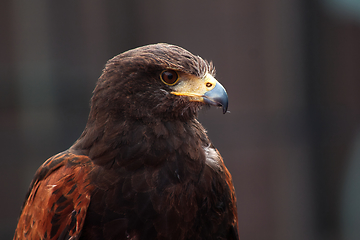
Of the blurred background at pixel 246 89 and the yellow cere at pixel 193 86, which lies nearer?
the yellow cere at pixel 193 86

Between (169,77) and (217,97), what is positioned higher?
(169,77)

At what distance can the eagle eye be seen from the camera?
6.89 feet

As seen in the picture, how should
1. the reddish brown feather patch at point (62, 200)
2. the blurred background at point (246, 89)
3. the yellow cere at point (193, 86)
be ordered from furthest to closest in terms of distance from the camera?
the blurred background at point (246, 89) < the yellow cere at point (193, 86) < the reddish brown feather patch at point (62, 200)

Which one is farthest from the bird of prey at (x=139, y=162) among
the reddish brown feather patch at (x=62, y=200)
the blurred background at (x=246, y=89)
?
the blurred background at (x=246, y=89)

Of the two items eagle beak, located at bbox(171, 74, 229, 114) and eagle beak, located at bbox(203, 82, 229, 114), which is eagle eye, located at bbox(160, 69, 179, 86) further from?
eagle beak, located at bbox(203, 82, 229, 114)

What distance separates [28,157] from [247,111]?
3.72 metres

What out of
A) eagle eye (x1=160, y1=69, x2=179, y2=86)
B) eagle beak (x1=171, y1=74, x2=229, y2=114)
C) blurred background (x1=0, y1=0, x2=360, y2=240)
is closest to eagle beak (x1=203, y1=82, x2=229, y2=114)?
eagle beak (x1=171, y1=74, x2=229, y2=114)

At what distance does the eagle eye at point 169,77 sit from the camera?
210 cm

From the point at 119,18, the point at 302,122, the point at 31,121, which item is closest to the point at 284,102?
the point at 302,122

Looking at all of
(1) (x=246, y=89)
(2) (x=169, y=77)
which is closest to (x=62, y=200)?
(2) (x=169, y=77)

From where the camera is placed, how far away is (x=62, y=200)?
6.78 feet

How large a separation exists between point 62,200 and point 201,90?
3.44ft

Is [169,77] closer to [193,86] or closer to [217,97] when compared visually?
[193,86]

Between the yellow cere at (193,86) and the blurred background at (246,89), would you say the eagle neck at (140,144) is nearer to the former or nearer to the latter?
the yellow cere at (193,86)
